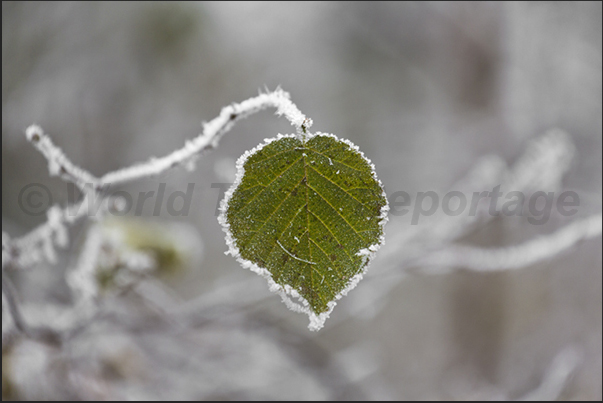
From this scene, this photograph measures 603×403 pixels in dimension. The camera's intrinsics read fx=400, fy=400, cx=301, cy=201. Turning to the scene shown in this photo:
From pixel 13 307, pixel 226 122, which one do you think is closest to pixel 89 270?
pixel 13 307

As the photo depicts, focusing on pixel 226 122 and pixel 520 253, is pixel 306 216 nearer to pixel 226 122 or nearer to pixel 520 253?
pixel 226 122

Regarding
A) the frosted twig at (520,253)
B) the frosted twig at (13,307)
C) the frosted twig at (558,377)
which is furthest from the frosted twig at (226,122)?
the frosted twig at (558,377)

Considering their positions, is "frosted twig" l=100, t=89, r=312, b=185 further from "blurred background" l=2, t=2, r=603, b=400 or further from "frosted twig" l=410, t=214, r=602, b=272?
"frosted twig" l=410, t=214, r=602, b=272

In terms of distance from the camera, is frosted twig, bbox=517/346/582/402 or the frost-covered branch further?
frosted twig, bbox=517/346/582/402

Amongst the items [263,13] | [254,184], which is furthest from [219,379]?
[263,13]

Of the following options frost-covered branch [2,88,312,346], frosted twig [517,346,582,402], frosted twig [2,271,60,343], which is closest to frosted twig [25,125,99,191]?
frost-covered branch [2,88,312,346]

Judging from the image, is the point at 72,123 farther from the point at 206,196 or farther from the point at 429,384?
the point at 429,384

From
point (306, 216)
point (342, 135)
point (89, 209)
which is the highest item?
point (342, 135)
